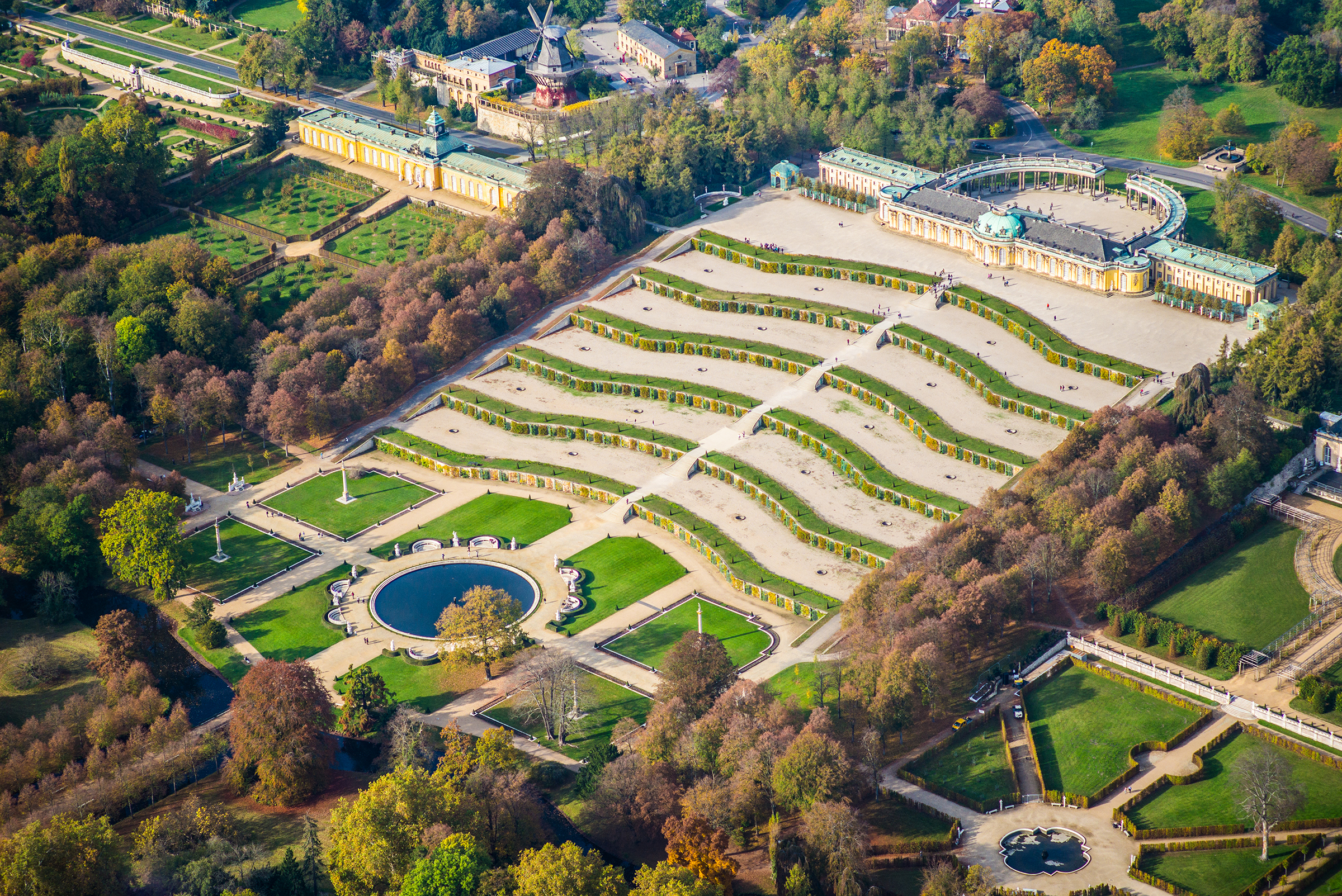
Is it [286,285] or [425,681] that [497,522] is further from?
[286,285]

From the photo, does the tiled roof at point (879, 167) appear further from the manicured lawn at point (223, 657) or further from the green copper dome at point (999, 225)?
the manicured lawn at point (223, 657)

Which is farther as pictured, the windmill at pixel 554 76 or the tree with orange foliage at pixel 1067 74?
the windmill at pixel 554 76

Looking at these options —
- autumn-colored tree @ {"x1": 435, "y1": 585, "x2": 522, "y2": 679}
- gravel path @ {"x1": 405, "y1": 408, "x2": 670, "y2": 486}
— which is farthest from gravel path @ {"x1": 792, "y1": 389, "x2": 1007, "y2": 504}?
autumn-colored tree @ {"x1": 435, "y1": 585, "x2": 522, "y2": 679}

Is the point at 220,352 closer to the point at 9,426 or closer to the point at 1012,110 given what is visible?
the point at 9,426

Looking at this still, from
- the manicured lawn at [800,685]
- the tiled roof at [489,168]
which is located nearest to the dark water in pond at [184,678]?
the manicured lawn at [800,685]

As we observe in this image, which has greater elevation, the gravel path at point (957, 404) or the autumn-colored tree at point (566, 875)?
the gravel path at point (957, 404)

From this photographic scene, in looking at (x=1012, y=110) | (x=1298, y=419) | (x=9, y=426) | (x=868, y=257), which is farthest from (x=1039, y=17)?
(x=9, y=426)

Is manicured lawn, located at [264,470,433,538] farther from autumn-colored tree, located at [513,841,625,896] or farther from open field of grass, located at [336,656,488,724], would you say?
autumn-colored tree, located at [513,841,625,896]
